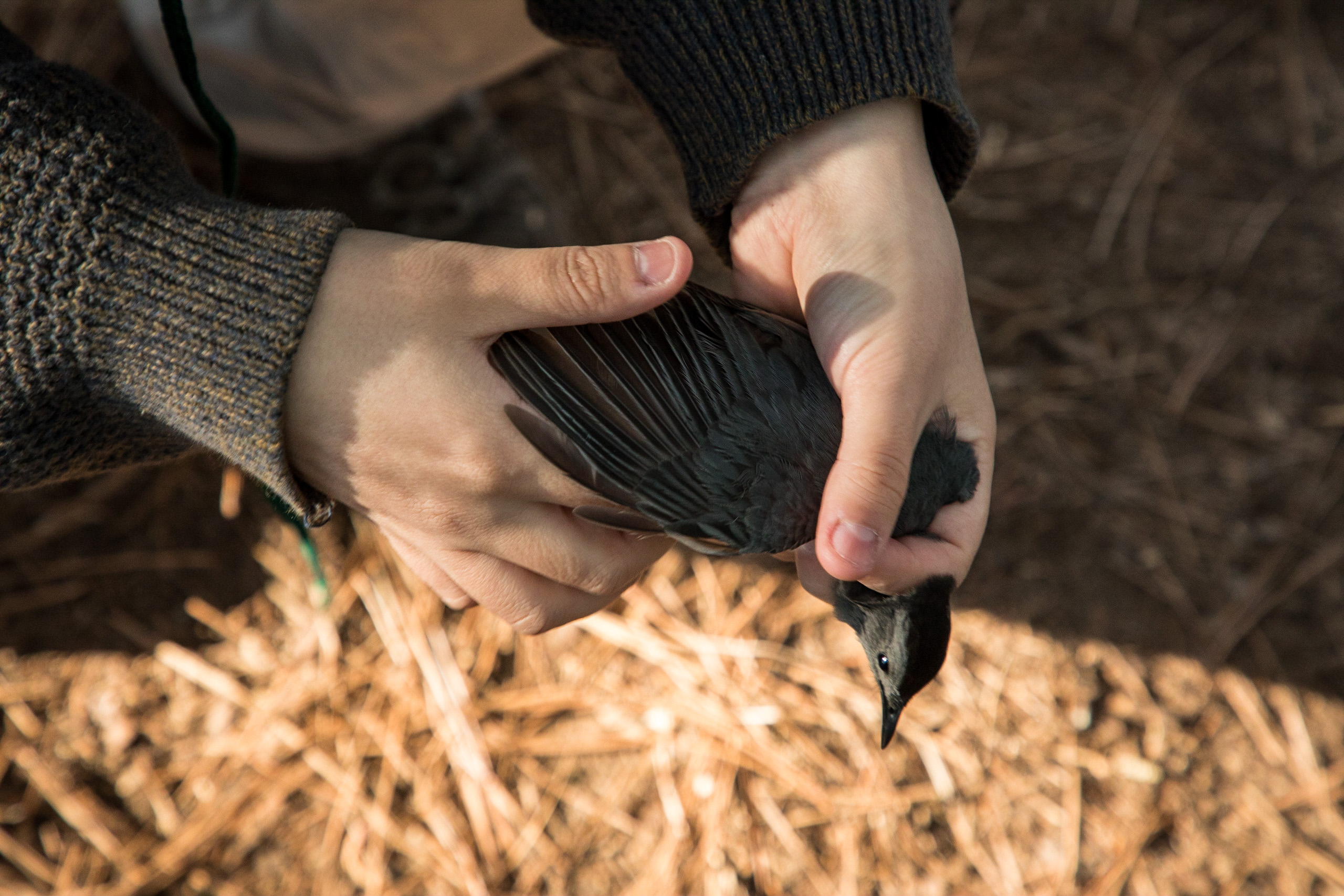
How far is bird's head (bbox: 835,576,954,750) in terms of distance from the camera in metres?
2.23

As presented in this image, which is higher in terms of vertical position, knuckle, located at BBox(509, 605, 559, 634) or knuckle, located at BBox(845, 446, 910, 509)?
knuckle, located at BBox(845, 446, 910, 509)

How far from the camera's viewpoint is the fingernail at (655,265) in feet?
6.43

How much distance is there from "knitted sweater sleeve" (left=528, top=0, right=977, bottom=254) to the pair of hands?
3.7 inches

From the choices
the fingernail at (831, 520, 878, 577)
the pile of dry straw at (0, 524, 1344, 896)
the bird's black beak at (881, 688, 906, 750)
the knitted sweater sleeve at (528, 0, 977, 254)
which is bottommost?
the pile of dry straw at (0, 524, 1344, 896)

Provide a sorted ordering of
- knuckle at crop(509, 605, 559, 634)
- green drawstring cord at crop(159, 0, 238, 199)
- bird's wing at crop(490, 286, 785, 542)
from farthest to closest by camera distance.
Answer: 1. knuckle at crop(509, 605, 559, 634)
2. green drawstring cord at crop(159, 0, 238, 199)
3. bird's wing at crop(490, 286, 785, 542)

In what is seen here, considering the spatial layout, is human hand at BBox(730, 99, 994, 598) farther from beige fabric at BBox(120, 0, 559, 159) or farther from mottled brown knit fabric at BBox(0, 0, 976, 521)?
beige fabric at BBox(120, 0, 559, 159)

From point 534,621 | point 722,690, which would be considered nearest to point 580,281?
point 534,621

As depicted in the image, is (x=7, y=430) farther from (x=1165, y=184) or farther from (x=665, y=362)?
(x=1165, y=184)

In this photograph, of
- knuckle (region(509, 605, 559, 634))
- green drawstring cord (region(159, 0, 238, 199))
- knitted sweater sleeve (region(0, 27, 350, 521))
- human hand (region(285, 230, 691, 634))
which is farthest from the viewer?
knuckle (region(509, 605, 559, 634))

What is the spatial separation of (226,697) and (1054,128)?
4.77 m

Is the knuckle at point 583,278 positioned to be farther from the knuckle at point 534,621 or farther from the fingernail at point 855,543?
the knuckle at point 534,621

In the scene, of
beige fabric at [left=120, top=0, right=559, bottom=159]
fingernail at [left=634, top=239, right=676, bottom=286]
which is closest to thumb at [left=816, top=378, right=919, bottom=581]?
fingernail at [left=634, top=239, right=676, bottom=286]

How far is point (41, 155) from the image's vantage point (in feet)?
5.62

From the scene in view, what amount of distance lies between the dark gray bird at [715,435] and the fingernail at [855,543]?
0.19 metres
